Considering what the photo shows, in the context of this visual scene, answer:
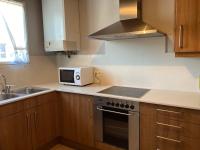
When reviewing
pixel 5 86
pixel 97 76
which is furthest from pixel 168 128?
pixel 5 86

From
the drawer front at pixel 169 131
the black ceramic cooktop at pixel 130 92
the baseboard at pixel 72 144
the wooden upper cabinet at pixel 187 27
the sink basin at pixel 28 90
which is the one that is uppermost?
the wooden upper cabinet at pixel 187 27

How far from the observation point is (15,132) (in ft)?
6.75

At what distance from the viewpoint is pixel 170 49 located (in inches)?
88.6

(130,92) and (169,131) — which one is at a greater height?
(130,92)

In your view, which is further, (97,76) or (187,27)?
(97,76)

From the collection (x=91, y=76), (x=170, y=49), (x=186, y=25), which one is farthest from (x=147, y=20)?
(x=91, y=76)

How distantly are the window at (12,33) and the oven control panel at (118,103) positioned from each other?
4.78 feet

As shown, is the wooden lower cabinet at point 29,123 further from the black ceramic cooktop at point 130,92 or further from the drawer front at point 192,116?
the drawer front at point 192,116

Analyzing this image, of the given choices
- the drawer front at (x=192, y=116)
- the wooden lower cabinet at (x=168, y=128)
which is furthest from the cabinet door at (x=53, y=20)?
the drawer front at (x=192, y=116)

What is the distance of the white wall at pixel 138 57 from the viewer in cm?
222

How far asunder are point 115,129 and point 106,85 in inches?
31.7

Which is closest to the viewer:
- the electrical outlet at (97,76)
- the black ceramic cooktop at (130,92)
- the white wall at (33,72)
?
the black ceramic cooktop at (130,92)

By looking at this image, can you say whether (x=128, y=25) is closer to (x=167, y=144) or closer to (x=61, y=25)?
(x=61, y=25)

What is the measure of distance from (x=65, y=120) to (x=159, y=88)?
1.45 meters
